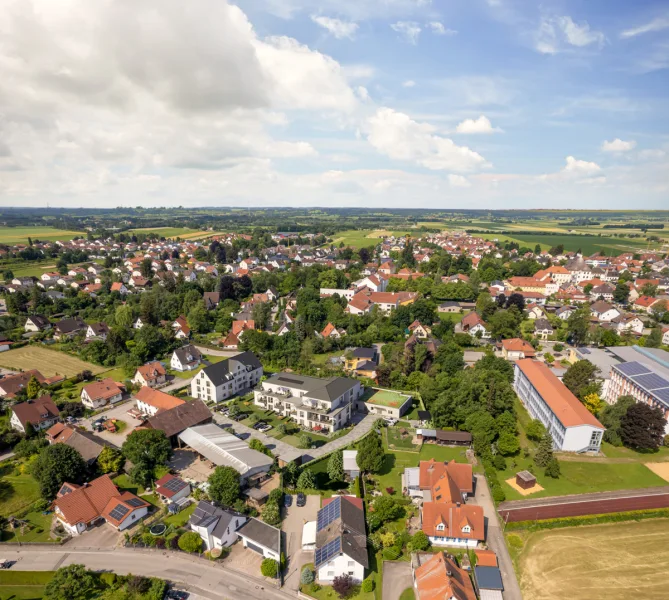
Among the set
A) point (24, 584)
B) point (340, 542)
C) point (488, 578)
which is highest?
point (340, 542)

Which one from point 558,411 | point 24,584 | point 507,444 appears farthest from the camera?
point 558,411

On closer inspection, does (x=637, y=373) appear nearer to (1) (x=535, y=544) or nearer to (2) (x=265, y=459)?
(1) (x=535, y=544)

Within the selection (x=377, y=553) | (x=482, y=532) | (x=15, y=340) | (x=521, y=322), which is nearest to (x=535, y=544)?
(x=482, y=532)

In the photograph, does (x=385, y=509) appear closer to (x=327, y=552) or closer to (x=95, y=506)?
(x=327, y=552)

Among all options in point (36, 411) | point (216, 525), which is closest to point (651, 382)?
point (216, 525)

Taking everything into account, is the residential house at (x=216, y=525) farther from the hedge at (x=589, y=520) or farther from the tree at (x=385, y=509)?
the hedge at (x=589, y=520)

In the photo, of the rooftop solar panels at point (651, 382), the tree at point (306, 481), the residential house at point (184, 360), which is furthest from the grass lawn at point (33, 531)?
the rooftop solar panels at point (651, 382)

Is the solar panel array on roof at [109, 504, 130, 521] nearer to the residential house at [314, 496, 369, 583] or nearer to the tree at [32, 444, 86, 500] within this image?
the tree at [32, 444, 86, 500]
